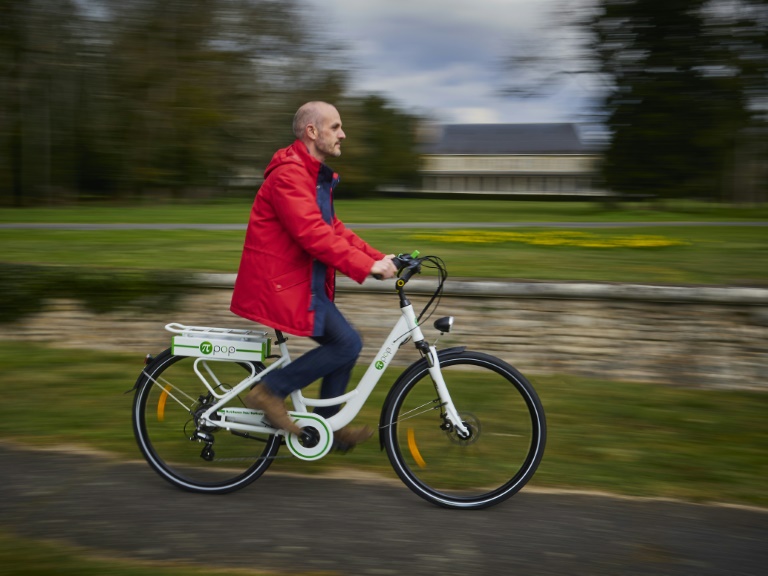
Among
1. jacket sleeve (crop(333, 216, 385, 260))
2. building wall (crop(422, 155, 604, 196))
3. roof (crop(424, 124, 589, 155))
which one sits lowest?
building wall (crop(422, 155, 604, 196))

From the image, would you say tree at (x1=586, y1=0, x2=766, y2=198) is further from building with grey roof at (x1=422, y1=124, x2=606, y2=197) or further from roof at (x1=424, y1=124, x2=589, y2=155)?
roof at (x1=424, y1=124, x2=589, y2=155)

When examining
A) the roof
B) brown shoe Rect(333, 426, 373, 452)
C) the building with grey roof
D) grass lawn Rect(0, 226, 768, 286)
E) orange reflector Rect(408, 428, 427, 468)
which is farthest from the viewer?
the roof

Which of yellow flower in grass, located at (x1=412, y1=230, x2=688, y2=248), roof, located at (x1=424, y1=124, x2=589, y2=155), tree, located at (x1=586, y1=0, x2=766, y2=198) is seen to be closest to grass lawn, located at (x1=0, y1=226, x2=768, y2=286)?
yellow flower in grass, located at (x1=412, y1=230, x2=688, y2=248)

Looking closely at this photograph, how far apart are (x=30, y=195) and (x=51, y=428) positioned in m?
22.5

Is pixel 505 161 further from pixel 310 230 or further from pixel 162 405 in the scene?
pixel 310 230

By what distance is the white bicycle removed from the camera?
14.3 ft

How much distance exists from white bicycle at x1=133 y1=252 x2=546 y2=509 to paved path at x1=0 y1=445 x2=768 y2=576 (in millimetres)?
143

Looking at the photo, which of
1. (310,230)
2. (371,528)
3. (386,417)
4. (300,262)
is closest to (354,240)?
(300,262)

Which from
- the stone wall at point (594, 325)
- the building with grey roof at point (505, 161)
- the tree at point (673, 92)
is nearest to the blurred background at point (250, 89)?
the tree at point (673, 92)

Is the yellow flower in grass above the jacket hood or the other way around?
the other way around

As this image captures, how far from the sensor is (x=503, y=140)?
89.0 meters

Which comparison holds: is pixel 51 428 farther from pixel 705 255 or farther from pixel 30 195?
pixel 30 195

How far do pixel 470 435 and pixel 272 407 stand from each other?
0.98 metres

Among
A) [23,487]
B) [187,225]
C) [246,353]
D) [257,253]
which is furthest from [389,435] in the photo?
[187,225]
